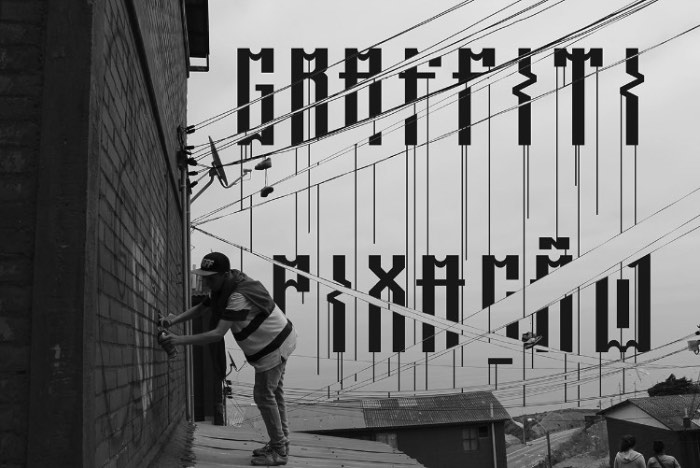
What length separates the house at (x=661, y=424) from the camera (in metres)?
27.8

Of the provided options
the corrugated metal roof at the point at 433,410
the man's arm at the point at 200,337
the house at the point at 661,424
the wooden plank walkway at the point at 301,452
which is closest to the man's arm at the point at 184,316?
the man's arm at the point at 200,337

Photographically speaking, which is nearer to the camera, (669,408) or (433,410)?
(669,408)

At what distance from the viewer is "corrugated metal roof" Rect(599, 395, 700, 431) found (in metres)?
28.5

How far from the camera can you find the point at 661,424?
1153 inches

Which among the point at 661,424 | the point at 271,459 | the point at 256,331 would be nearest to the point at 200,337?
the point at 256,331

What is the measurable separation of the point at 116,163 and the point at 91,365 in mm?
A: 1221

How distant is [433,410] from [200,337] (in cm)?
3646

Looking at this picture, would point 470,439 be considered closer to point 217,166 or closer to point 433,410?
point 433,410

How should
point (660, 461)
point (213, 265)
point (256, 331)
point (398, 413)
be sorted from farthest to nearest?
point (398, 413) → point (660, 461) → point (256, 331) → point (213, 265)

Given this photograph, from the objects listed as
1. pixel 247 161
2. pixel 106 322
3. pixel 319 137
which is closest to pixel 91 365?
pixel 106 322

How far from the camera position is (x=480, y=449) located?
40406 millimetres

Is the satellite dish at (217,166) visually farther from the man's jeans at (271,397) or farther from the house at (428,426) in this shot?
the house at (428,426)

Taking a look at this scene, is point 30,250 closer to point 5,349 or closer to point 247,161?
point 5,349

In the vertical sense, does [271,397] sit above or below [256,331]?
below
